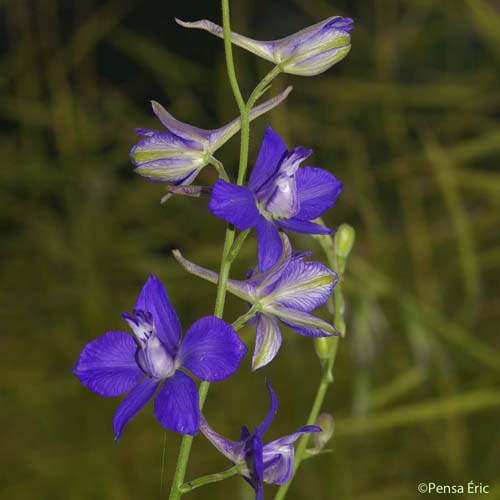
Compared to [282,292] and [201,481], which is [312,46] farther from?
[201,481]

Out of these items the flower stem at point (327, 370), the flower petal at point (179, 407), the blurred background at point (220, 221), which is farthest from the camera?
the blurred background at point (220, 221)

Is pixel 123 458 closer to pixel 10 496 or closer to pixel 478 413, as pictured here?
pixel 10 496

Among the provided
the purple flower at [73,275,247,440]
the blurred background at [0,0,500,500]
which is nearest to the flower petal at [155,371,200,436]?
the purple flower at [73,275,247,440]

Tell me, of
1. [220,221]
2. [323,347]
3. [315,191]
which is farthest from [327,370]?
[220,221]

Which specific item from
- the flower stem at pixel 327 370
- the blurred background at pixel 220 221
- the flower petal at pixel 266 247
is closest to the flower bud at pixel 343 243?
the flower stem at pixel 327 370

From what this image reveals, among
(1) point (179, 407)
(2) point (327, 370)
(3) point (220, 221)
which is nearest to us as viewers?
(1) point (179, 407)

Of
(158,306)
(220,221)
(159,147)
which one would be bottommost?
(158,306)

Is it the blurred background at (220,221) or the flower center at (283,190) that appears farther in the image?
the blurred background at (220,221)

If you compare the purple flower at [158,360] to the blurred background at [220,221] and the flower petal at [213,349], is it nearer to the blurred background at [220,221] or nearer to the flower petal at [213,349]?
the flower petal at [213,349]
